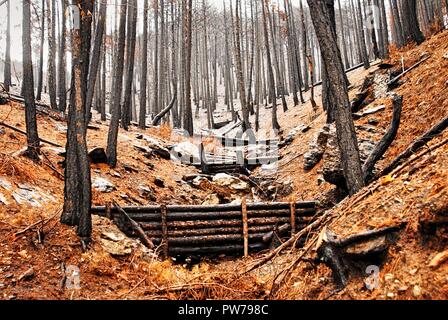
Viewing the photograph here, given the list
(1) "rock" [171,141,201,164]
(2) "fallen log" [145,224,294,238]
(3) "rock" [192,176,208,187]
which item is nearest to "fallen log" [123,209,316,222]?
(2) "fallen log" [145,224,294,238]

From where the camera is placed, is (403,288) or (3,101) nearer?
(403,288)

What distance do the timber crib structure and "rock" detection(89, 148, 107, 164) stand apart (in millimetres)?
3431

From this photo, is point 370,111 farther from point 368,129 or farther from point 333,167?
point 333,167

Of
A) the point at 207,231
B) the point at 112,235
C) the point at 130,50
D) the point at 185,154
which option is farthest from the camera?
the point at 130,50

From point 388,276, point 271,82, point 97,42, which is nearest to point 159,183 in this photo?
point 97,42

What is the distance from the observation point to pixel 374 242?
3699 mm

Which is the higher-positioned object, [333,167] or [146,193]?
[333,167]

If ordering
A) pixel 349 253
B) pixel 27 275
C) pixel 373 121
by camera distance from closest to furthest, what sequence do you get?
pixel 349 253, pixel 27 275, pixel 373 121

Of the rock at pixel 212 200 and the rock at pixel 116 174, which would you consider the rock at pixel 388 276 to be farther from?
the rock at pixel 116 174

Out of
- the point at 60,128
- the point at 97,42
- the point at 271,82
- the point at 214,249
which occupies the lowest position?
the point at 214,249

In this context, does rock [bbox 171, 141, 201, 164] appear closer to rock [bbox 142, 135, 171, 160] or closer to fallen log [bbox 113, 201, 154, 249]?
rock [bbox 142, 135, 171, 160]

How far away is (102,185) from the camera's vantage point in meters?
8.71

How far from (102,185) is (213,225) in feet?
10.8
